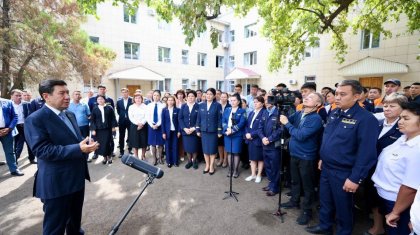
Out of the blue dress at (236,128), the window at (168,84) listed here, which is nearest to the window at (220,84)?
the window at (168,84)

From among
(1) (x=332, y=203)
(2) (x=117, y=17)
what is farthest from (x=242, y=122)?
(2) (x=117, y=17)

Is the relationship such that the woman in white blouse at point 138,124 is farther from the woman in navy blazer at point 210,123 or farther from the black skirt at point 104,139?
the woman in navy blazer at point 210,123

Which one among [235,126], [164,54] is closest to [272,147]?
[235,126]

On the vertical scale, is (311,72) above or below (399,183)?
above

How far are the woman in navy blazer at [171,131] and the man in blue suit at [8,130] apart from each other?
323 centimetres

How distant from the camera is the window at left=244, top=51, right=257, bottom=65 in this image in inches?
757

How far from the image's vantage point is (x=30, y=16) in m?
8.02

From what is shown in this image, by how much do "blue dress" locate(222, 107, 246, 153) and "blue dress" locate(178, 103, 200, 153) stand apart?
79cm

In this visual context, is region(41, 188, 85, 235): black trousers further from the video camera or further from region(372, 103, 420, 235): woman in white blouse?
region(372, 103, 420, 235): woman in white blouse

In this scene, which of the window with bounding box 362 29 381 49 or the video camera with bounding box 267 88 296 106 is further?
the window with bounding box 362 29 381 49

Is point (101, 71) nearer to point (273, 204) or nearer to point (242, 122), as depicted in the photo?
point (242, 122)

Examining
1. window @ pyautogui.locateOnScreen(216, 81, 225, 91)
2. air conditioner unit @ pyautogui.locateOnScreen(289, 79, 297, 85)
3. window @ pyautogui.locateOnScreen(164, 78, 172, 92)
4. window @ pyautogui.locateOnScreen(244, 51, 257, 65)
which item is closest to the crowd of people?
air conditioner unit @ pyautogui.locateOnScreen(289, 79, 297, 85)

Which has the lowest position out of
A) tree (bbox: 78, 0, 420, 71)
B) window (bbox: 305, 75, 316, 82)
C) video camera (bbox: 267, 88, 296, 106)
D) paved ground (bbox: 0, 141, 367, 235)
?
paved ground (bbox: 0, 141, 367, 235)

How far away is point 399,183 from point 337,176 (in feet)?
1.82
